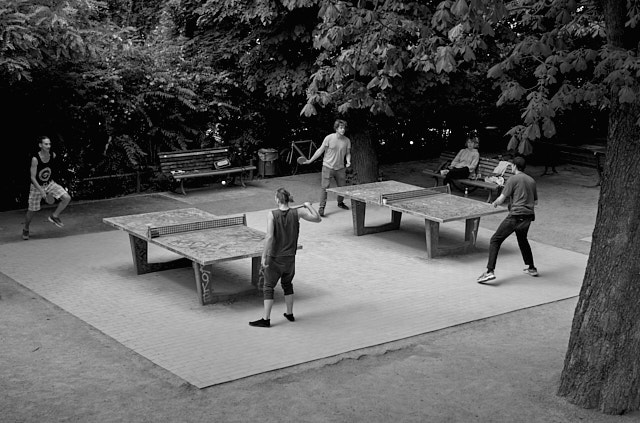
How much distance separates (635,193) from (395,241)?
7319 mm

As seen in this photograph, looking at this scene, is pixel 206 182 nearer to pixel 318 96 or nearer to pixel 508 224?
pixel 508 224

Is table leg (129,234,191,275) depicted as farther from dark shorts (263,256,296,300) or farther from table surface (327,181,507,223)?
table surface (327,181,507,223)

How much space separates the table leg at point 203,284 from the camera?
1262 cm

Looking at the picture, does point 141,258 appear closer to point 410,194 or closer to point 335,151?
point 410,194

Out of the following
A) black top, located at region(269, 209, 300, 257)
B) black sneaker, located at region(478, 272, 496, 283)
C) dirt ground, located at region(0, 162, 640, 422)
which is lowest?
dirt ground, located at region(0, 162, 640, 422)

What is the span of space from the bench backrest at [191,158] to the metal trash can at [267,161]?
3.66 feet

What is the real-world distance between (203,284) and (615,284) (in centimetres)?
550

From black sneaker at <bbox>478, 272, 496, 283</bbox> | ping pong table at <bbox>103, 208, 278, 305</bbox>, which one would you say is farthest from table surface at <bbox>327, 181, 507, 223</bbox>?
ping pong table at <bbox>103, 208, 278, 305</bbox>

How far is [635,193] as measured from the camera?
939 centimetres

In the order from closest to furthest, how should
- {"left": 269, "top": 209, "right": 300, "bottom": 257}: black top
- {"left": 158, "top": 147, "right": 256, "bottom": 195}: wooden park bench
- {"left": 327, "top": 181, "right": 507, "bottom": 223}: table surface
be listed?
{"left": 269, "top": 209, "right": 300, "bottom": 257}: black top, {"left": 327, "top": 181, "right": 507, "bottom": 223}: table surface, {"left": 158, "top": 147, "right": 256, "bottom": 195}: wooden park bench

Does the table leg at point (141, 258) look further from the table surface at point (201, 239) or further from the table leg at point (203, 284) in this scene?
the table leg at point (203, 284)

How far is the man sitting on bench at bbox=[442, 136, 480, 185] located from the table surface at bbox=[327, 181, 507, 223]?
2744 millimetres

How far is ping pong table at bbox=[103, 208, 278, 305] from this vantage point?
499 inches

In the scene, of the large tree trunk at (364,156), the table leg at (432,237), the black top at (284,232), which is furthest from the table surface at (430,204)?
the black top at (284,232)
